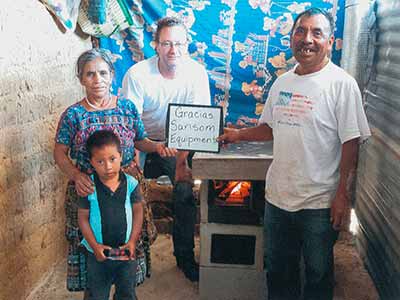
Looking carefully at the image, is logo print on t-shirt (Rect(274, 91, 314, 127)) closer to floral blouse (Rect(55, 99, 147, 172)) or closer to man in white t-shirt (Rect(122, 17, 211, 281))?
floral blouse (Rect(55, 99, 147, 172))

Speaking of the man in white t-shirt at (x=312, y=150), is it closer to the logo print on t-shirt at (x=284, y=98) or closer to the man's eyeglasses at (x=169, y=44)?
the logo print on t-shirt at (x=284, y=98)

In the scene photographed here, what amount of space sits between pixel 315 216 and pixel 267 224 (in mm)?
271

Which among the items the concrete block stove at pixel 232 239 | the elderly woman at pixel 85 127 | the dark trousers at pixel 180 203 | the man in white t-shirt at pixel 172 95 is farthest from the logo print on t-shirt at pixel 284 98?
the dark trousers at pixel 180 203

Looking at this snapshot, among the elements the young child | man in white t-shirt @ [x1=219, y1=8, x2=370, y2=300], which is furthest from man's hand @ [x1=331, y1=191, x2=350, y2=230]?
the young child

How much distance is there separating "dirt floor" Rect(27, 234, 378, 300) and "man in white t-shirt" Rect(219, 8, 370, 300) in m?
0.77

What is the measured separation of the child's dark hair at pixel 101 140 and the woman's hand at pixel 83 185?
0.11m

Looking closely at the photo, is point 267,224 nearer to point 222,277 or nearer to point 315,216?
point 315,216

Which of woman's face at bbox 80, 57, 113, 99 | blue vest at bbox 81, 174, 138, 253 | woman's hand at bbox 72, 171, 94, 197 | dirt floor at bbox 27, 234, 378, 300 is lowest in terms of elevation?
dirt floor at bbox 27, 234, 378, 300

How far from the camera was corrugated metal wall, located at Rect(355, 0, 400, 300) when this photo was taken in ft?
8.23

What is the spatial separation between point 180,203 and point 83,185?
0.94 metres

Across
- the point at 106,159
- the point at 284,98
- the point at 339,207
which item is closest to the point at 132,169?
the point at 106,159

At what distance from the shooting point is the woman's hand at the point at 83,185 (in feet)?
6.89

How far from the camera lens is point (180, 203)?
2.95 metres

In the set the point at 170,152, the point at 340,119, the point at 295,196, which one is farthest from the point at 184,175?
the point at 340,119
